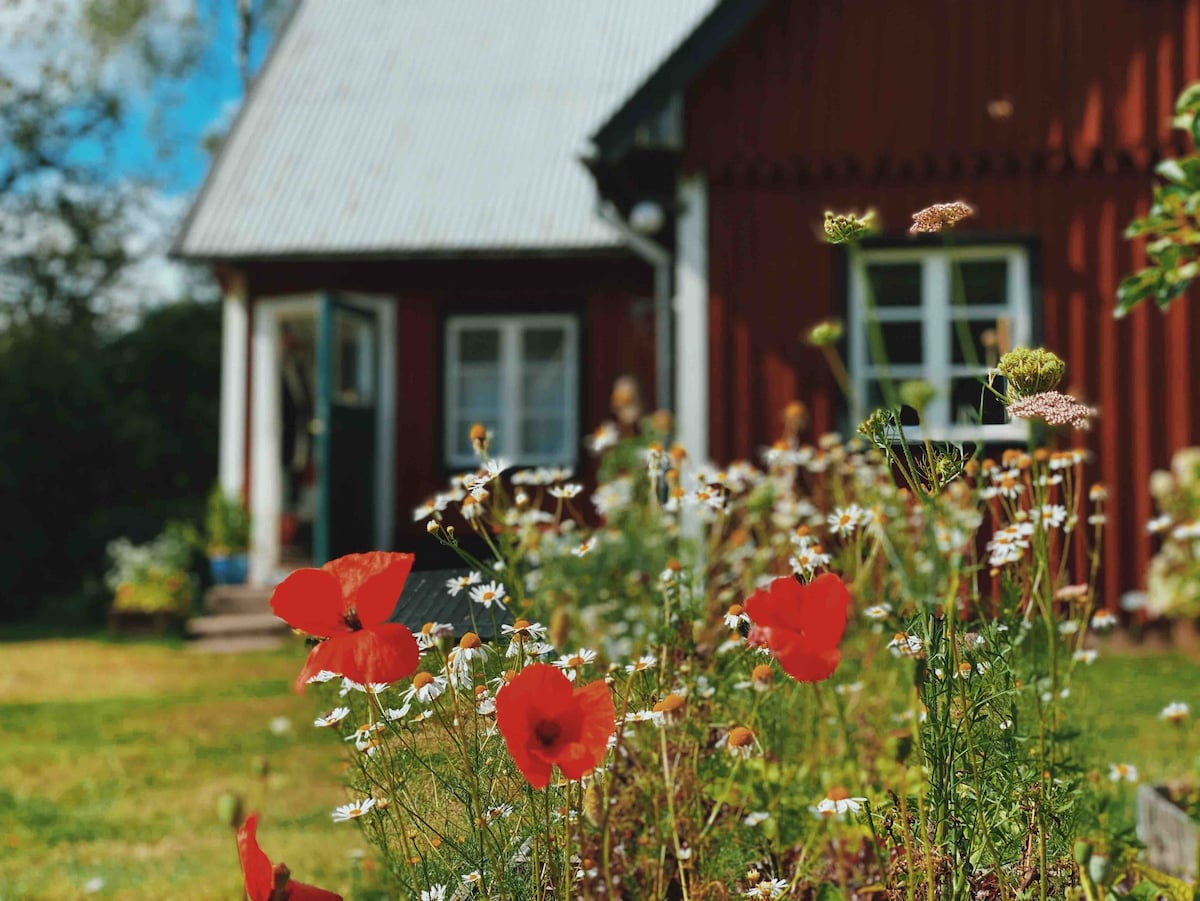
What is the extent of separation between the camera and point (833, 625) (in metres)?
1.36

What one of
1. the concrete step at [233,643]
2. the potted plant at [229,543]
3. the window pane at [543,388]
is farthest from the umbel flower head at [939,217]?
the potted plant at [229,543]

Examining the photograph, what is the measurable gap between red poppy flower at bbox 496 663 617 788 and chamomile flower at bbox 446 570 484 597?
1.62 ft

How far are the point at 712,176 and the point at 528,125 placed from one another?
3.02 meters

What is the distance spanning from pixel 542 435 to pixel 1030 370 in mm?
7698

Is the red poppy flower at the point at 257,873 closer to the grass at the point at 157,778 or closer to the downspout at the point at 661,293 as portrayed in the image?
the grass at the point at 157,778

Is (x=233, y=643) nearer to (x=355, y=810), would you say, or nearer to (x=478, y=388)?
(x=478, y=388)

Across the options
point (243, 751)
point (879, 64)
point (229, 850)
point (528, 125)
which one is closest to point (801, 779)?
point (229, 850)

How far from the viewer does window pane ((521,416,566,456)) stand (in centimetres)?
892

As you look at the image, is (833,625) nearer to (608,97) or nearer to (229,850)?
(229,850)

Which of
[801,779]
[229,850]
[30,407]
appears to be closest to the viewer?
[801,779]

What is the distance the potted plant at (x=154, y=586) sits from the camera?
891 cm

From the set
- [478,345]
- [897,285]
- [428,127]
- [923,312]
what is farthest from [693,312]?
[428,127]

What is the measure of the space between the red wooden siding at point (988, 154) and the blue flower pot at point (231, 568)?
14.0ft

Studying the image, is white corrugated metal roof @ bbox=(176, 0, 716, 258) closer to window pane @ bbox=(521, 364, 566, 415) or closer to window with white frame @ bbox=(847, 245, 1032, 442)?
window pane @ bbox=(521, 364, 566, 415)
